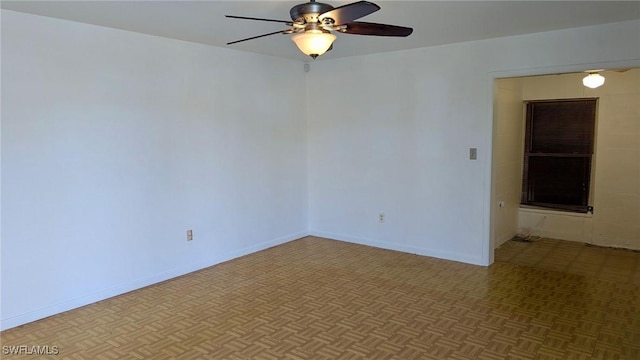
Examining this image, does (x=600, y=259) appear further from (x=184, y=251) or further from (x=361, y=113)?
(x=184, y=251)

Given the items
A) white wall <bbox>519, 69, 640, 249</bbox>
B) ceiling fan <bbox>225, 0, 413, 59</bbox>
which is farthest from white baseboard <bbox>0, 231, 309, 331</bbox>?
white wall <bbox>519, 69, 640, 249</bbox>

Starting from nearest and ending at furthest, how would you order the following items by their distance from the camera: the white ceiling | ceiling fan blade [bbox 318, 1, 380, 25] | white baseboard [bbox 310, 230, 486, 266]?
A: ceiling fan blade [bbox 318, 1, 380, 25]
the white ceiling
white baseboard [bbox 310, 230, 486, 266]

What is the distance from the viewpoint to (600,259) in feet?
15.6

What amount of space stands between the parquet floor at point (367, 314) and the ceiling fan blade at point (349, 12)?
6.98 ft

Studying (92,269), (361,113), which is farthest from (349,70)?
(92,269)

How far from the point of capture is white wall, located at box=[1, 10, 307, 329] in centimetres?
317

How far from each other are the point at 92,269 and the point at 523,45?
4.52 metres

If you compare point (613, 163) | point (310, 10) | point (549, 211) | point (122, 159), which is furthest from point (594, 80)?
point (122, 159)

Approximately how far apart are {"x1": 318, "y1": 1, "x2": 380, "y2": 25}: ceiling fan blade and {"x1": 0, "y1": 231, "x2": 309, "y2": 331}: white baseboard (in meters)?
3.02

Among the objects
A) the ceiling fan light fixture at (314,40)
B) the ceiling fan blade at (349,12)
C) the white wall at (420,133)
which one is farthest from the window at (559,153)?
the ceiling fan blade at (349,12)

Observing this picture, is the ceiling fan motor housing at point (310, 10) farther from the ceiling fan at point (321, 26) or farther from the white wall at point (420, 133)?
the white wall at point (420, 133)

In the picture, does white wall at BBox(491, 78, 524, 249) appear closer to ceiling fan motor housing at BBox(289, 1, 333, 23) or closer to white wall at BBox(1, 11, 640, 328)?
white wall at BBox(1, 11, 640, 328)

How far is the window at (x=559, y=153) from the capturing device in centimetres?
545

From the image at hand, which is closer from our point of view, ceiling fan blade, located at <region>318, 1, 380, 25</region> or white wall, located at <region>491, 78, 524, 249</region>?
ceiling fan blade, located at <region>318, 1, 380, 25</region>
